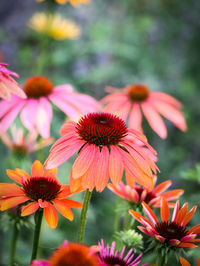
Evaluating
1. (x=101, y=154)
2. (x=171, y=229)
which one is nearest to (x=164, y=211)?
(x=171, y=229)

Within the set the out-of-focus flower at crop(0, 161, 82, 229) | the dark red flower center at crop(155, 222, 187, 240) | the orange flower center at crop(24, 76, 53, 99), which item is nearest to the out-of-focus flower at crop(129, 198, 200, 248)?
the dark red flower center at crop(155, 222, 187, 240)

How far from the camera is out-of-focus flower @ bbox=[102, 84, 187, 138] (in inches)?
41.8

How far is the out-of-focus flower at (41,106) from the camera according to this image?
34.5 inches

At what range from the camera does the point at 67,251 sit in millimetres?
399

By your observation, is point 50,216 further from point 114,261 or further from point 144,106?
point 144,106

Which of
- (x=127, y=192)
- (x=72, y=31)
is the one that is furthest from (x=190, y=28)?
(x=127, y=192)

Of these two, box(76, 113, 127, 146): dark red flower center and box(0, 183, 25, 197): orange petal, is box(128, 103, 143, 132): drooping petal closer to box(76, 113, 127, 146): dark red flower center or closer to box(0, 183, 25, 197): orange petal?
box(76, 113, 127, 146): dark red flower center

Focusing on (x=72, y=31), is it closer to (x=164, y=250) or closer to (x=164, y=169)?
(x=164, y=169)

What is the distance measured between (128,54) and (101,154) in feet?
6.17

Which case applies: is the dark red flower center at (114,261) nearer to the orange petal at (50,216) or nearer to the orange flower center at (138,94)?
the orange petal at (50,216)

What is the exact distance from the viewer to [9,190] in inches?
21.0

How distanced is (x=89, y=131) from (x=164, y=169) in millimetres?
1512

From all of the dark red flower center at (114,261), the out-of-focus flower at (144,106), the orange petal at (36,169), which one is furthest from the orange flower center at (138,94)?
the dark red flower center at (114,261)

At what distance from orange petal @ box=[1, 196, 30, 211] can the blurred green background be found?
4.21 ft
